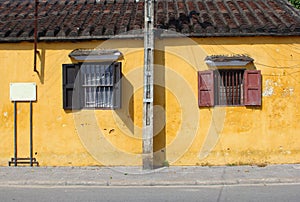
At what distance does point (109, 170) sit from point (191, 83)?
3.30m

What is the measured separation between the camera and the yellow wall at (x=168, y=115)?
43.4 feet

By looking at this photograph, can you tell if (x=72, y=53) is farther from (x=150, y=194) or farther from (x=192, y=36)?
(x=150, y=194)

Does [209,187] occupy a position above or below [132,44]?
below

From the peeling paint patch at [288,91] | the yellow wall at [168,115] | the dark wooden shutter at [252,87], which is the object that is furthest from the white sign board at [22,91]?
the peeling paint patch at [288,91]

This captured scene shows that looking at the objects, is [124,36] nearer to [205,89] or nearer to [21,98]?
[205,89]

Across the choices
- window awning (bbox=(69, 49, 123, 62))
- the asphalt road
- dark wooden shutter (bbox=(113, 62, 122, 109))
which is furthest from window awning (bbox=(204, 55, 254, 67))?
the asphalt road

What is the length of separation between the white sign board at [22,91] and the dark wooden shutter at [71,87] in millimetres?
928

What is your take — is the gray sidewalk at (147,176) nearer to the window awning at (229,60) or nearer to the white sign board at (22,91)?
the white sign board at (22,91)

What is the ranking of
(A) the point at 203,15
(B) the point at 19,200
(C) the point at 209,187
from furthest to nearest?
(A) the point at 203,15 → (C) the point at 209,187 → (B) the point at 19,200

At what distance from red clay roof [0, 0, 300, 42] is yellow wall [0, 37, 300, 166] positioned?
10.8 inches

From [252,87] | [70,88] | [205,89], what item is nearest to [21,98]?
[70,88]

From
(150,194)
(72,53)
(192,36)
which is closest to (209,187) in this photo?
(150,194)

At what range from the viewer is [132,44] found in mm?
13352

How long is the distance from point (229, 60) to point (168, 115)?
2.25m
